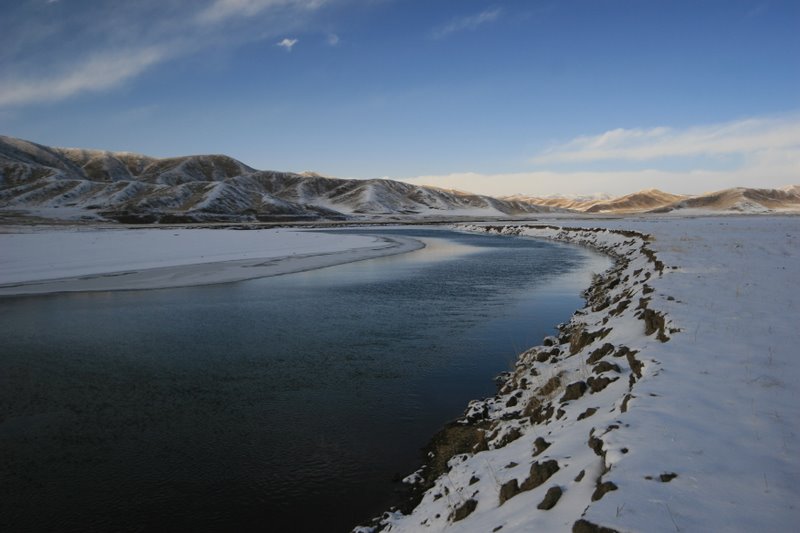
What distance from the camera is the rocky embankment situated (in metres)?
5.56

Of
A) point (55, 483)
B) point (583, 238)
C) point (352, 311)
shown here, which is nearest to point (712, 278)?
point (352, 311)

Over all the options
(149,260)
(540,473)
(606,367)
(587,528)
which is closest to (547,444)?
(540,473)

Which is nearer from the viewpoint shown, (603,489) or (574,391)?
(603,489)

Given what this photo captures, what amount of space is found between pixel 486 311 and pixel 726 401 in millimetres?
14926

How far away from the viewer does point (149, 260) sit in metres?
39.8

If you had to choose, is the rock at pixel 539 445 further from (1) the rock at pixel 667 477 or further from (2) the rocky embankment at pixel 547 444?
(1) the rock at pixel 667 477

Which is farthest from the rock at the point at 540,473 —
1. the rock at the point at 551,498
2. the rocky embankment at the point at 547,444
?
the rock at the point at 551,498

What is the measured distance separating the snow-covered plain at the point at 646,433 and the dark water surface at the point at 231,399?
1462mm

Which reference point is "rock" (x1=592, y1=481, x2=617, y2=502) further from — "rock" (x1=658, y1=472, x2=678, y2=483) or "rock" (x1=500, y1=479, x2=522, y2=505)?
"rock" (x1=500, y1=479, x2=522, y2=505)

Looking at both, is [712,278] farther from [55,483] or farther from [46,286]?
[46,286]

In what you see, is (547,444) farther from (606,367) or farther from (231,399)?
(231,399)

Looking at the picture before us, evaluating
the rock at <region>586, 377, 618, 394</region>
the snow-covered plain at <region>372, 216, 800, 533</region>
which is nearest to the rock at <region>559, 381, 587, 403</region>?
the snow-covered plain at <region>372, 216, 800, 533</region>

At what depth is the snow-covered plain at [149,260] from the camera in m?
30.3

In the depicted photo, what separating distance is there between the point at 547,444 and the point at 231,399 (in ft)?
26.5
